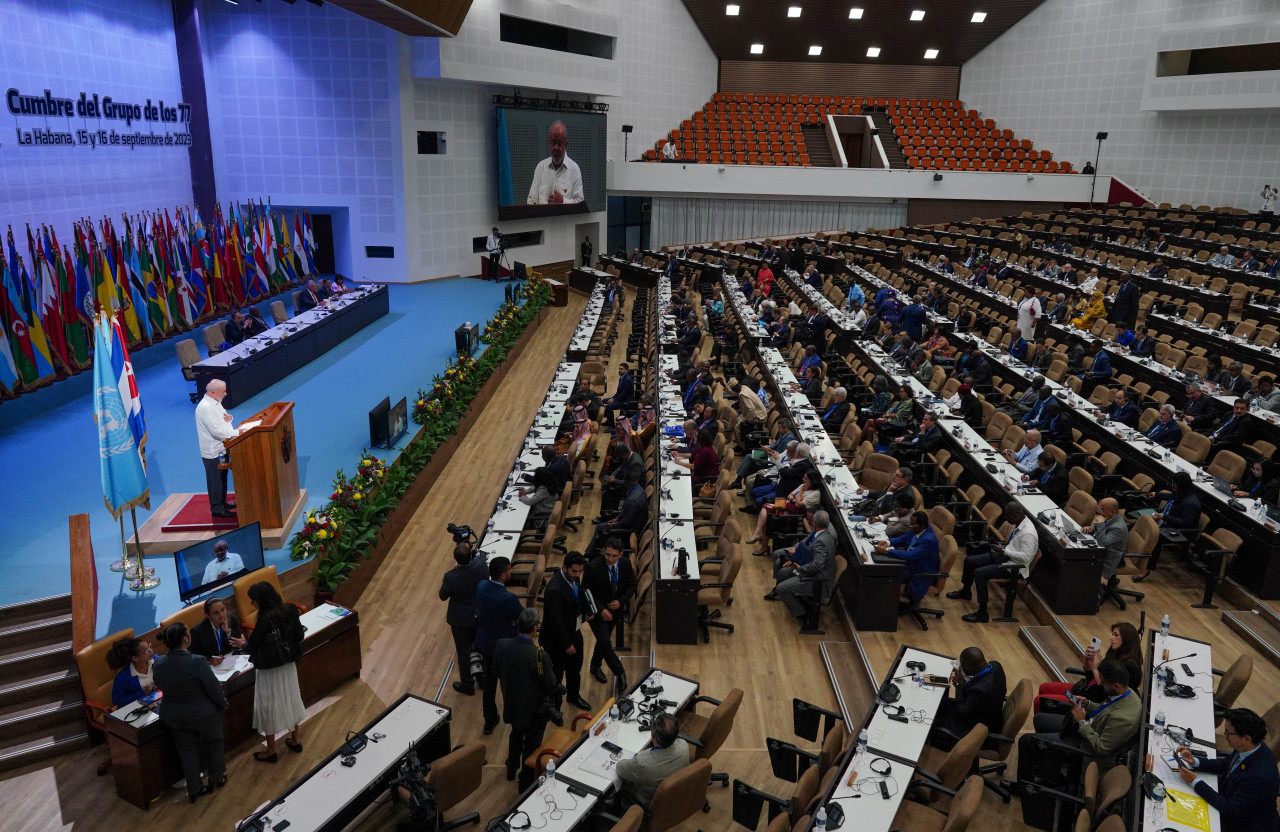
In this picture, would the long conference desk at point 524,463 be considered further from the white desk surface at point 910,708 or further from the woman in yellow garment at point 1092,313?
the woman in yellow garment at point 1092,313

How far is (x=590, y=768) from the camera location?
18.4ft

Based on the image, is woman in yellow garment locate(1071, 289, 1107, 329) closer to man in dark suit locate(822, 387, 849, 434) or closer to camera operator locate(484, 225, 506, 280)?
man in dark suit locate(822, 387, 849, 434)

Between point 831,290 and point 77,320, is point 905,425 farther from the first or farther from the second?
point 77,320

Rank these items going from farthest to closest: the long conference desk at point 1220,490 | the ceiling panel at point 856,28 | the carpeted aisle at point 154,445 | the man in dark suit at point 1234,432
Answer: the ceiling panel at point 856,28 < the man in dark suit at point 1234,432 < the long conference desk at point 1220,490 < the carpeted aisle at point 154,445

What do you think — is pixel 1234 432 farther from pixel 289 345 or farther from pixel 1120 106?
pixel 1120 106

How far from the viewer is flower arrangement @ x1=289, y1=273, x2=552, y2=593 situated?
8.76m

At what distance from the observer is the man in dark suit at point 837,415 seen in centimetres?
1274

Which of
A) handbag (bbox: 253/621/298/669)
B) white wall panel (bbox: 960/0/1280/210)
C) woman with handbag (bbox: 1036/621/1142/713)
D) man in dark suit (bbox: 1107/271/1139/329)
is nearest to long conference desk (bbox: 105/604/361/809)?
handbag (bbox: 253/621/298/669)

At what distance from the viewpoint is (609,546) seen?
740cm

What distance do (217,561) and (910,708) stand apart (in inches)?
234

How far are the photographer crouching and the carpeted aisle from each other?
11.7ft

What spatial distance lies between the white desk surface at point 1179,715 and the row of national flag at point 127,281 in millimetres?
9948

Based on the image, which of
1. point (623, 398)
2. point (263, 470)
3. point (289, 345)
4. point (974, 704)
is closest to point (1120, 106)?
point (623, 398)

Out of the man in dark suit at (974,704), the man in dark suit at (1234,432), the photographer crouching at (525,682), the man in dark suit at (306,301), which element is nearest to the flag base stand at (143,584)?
the photographer crouching at (525,682)
